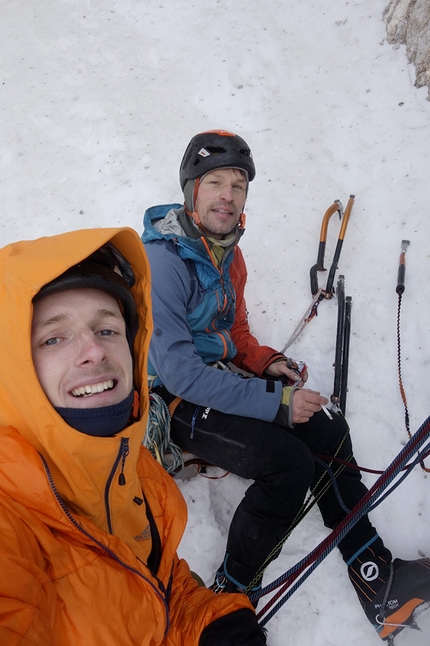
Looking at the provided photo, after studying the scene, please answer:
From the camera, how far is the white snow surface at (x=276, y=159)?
115 inches

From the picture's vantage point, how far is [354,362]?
3.53m

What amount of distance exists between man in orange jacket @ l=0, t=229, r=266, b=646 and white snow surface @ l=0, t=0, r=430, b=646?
131 centimetres

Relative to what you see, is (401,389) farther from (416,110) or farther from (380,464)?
(416,110)

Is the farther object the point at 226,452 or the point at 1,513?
the point at 226,452

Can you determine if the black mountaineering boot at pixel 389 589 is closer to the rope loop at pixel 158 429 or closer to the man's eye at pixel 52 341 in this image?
the rope loop at pixel 158 429

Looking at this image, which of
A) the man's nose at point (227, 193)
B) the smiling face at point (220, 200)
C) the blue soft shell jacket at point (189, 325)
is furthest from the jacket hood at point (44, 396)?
the man's nose at point (227, 193)

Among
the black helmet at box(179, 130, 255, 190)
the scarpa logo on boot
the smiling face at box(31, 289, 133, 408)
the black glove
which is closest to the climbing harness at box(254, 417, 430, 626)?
the black glove

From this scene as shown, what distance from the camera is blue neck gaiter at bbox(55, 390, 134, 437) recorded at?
146 cm

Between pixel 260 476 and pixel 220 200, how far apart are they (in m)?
1.76

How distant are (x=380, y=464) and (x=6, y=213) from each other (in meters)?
4.48

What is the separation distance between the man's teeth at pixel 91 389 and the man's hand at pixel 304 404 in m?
1.32

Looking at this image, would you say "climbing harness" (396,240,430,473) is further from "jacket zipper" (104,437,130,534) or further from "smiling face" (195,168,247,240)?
"jacket zipper" (104,437,130,534)

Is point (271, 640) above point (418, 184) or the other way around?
the other way around

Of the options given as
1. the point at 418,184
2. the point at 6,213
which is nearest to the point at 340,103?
the point at 418,184
